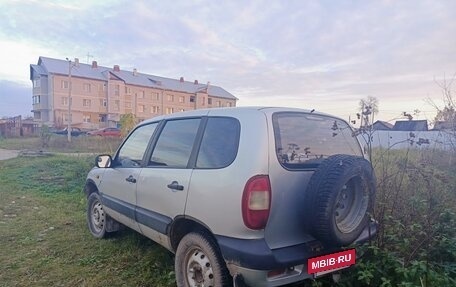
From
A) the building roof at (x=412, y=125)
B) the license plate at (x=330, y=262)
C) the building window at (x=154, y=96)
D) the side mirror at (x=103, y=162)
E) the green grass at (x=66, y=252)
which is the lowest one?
the green grass at (x=66, y=252)

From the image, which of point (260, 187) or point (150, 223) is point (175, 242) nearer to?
point (150, 223)

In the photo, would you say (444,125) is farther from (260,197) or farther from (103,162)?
(103,162)

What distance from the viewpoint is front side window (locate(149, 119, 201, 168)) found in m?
2.93

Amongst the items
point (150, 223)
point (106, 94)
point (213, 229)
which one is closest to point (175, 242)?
point (150, 223)

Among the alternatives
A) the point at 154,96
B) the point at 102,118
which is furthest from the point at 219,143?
the point at 154,96

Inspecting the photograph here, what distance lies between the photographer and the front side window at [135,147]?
3613 mm

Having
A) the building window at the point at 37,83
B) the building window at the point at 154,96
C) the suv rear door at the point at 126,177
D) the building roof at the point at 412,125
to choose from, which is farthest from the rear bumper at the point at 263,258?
the building window at the point at 154,96

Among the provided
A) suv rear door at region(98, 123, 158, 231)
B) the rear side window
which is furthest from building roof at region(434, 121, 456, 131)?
suv rear door at region(98, 123, 158, 231)

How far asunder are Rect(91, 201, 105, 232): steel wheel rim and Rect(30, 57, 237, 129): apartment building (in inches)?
1650

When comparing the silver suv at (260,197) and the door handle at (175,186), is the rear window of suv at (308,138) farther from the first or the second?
the door handle at (175,186)

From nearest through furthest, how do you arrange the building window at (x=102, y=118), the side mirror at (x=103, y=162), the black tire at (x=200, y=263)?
the black tire at (x=200, y=263), the side mirror at (x=103, y=162), the building window at (x=102, y=118)

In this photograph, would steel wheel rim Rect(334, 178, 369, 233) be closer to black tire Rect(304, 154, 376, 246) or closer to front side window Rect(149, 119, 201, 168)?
black tire Rect(304, 154, 376, 246)

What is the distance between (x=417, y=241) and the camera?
119 inches

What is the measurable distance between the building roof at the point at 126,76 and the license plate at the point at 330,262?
5074cm
